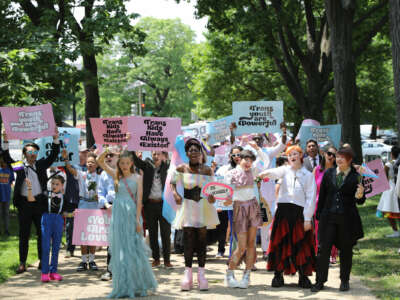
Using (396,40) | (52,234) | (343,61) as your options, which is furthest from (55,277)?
(343,61)

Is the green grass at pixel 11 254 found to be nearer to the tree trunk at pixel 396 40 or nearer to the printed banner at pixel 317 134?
the printed banner at pixel 317 134

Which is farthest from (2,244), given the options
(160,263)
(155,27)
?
(155,27)

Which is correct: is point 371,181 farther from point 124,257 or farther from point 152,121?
point 124,257

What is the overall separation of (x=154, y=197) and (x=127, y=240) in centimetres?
239

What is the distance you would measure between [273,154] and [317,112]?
46.1 ft

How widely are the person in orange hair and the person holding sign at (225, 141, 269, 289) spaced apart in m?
0.29

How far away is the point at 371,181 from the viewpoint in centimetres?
1073

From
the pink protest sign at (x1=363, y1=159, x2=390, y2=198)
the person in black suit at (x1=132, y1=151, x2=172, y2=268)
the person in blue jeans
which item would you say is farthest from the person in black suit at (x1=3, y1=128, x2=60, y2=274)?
the pink protest sign at (x1=363, y1=159, x2=390, y2=198)

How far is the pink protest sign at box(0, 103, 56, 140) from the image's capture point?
31.8ft

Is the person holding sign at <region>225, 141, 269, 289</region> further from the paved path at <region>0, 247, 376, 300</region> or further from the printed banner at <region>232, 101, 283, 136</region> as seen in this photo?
the printed banner at <region>232, 101, 283, 136</region>

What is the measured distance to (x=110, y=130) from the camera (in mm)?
9734

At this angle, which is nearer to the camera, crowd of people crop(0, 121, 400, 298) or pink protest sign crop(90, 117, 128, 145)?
crowd of people crop(0, 121, 400, 298)

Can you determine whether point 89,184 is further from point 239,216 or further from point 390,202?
point 390,202

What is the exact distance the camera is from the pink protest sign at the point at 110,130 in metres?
9.68
